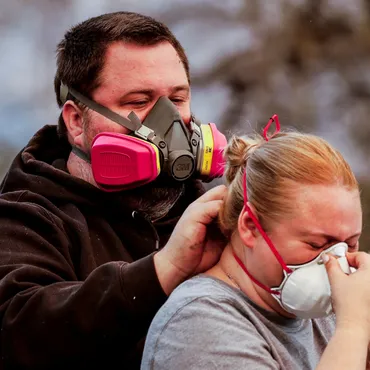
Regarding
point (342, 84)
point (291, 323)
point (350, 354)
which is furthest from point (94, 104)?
point (342, 84)

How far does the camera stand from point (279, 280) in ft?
9.23

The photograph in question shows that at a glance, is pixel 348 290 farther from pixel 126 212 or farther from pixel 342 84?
pixel 342 84

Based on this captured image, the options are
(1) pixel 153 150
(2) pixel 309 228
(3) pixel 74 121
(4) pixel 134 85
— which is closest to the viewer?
(2) pixel 309 228

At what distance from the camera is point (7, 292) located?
10.5 feet

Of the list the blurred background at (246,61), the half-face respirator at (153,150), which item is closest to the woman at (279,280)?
the half-face respirator at (153,150)

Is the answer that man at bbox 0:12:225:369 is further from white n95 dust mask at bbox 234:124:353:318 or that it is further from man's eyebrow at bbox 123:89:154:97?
white n95 dust mask at bbox 234:124:353:318

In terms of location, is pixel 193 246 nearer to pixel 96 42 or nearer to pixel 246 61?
pixel 96 42

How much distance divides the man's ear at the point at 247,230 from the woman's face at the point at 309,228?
0.06 feet

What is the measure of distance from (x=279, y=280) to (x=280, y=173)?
0.27 m

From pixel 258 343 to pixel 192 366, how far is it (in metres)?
0.18

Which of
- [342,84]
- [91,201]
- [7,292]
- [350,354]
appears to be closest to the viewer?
[350,354]

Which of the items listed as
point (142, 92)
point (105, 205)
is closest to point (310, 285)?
point (105, 205)

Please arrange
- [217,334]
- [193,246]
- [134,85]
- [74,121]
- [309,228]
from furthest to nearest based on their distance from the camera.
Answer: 1. [74,121]
2. [134,85]
3. [193,246]
4. [309,228]
5. [217,334]

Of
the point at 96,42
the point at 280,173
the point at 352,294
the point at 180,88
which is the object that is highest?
the point at 96,42
